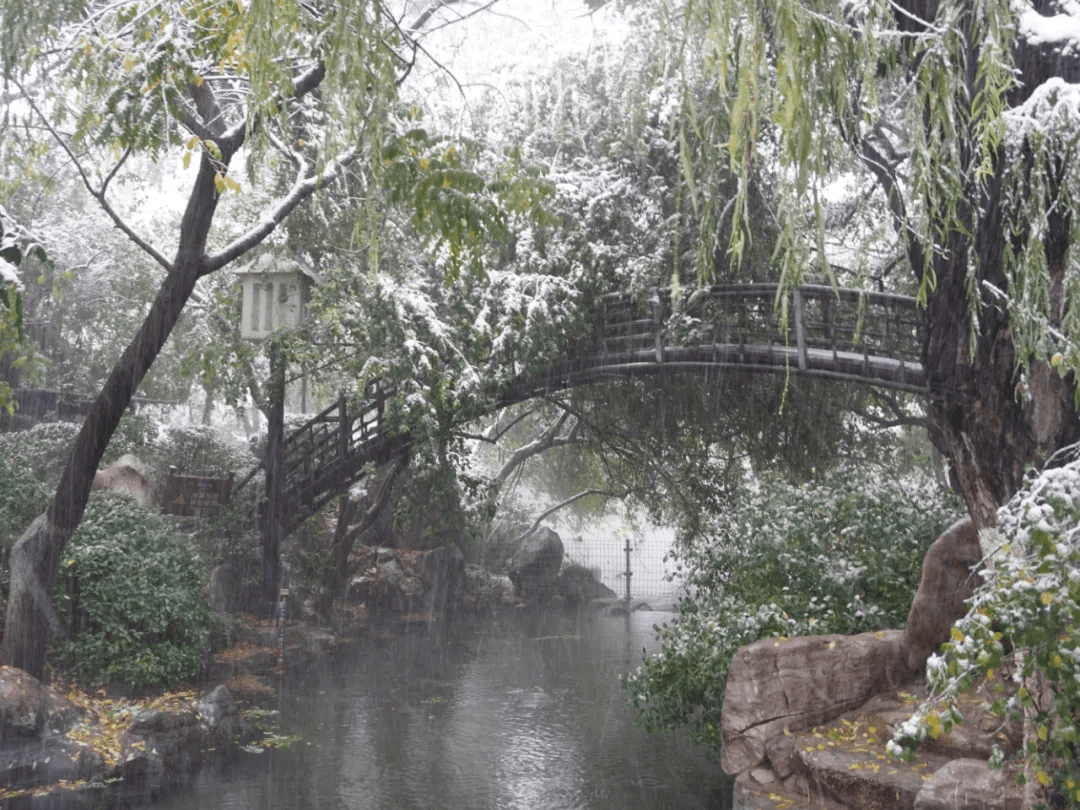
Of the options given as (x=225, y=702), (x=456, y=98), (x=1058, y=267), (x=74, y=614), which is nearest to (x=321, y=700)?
(x=225, y=702)

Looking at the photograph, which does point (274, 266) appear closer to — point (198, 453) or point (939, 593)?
point (939, 593)

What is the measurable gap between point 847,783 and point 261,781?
4873 mm

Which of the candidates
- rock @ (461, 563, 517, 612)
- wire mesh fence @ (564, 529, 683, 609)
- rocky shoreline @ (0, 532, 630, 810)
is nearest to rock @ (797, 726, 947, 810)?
rocky shoreline @ (0, 532, 630, 810)

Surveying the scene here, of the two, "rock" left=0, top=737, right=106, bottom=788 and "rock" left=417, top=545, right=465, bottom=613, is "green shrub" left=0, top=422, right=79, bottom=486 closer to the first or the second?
"rock" left=0, top=737, right=106, bottom=788

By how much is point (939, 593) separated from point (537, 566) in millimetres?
15302

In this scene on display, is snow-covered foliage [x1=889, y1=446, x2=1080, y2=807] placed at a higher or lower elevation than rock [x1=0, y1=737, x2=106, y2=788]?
higher

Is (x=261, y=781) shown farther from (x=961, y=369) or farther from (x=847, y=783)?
(x=961, y=369)

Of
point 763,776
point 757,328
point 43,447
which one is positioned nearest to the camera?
point 763,776

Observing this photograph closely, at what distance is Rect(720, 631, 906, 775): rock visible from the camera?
6941 mm

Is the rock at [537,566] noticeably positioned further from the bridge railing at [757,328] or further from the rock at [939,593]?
the rock at [939,593]

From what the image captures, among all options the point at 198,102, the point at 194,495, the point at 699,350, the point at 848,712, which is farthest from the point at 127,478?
the point at 848,712

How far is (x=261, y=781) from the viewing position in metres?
8.15

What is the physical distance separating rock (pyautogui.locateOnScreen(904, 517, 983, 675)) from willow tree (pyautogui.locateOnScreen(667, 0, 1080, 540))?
2.26 metres

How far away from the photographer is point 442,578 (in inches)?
758
